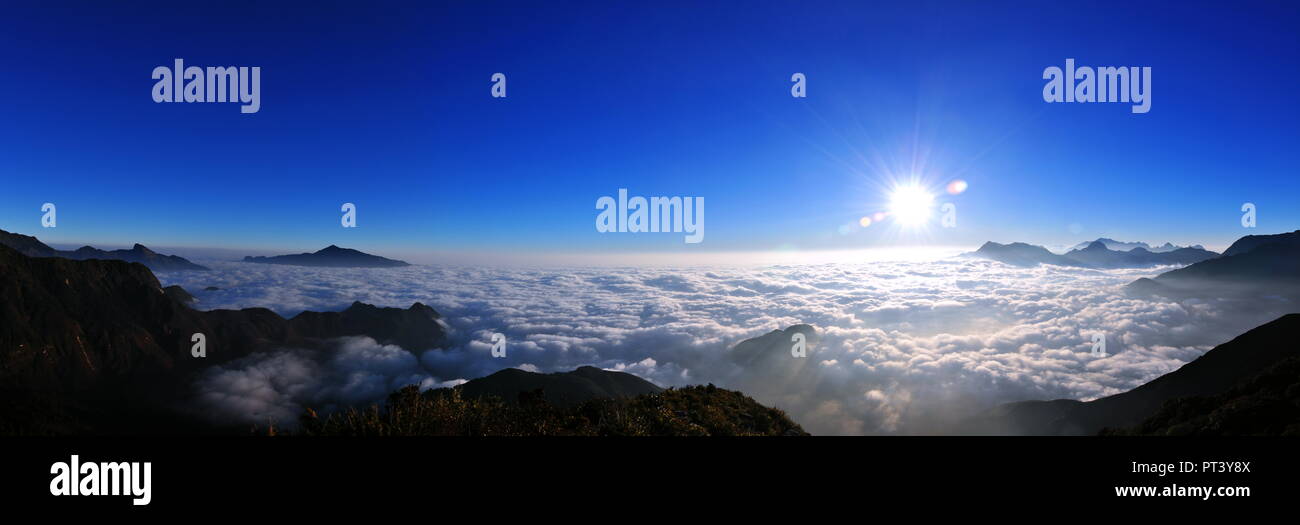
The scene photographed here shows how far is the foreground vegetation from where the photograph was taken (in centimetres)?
724

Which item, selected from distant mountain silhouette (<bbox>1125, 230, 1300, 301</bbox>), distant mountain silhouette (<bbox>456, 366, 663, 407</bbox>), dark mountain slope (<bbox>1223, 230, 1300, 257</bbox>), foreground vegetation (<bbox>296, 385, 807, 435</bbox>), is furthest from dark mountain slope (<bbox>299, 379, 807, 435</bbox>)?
dark mountain slope (<bbox>1223, 230, 1300, 257</bbox>)

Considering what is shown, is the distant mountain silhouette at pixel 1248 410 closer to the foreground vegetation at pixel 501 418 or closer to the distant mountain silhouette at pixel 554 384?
the foreground vegetation at pixel 501 418

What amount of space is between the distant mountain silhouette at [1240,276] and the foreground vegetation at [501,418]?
196552 millimetres

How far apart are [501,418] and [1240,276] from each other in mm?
251761

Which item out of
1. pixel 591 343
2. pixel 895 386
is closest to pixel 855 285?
pixel 895 386

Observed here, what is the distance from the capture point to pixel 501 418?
8.66 m

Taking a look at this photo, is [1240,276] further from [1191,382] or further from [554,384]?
[554,384]

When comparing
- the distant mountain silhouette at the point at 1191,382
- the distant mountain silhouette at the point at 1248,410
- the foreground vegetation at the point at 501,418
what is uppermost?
the foreground vegetation at the point at 501,418

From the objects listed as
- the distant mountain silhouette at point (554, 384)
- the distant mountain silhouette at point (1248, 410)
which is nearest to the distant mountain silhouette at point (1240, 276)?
the distant mountain silhouette at point (1248, 410)

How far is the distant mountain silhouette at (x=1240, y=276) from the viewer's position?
13750 cm

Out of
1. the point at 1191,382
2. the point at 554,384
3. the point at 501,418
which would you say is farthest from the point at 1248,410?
the point at 554,384

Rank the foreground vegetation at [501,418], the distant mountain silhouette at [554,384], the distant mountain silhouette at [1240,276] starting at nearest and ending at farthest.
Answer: the foreground vegetation at [501,418], the distant mountain silhouette at [1240,276], the distant mountain silhouette at [554,384]
